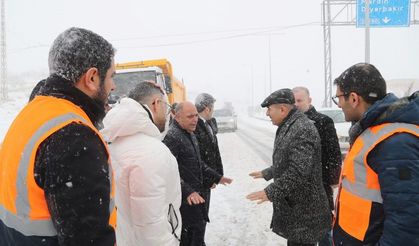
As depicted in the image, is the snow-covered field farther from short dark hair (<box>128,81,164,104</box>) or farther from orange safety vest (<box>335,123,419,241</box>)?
orange safety vest (<box>335,123,419,241</box>)

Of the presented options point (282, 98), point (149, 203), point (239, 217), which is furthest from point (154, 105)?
point (239, 217)

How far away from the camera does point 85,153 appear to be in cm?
131

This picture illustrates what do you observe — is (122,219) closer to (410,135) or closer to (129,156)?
(129,156)

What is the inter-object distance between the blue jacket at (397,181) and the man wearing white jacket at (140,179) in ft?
3.93

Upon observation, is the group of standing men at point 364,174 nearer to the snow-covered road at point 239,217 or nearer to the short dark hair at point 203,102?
the snow-covered road at point 239,217

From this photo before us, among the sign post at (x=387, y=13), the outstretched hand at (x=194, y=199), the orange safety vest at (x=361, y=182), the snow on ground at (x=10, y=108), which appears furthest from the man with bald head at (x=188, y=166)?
the snow on ground at (x=10, y=108)

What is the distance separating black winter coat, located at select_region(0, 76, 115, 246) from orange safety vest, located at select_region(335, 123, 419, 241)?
135 centimetres

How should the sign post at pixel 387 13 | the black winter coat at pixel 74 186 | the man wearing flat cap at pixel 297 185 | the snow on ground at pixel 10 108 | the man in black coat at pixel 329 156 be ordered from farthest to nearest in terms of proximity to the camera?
the snow on ground at pixel 10 108
the sign post at pixel 387 13
the man in black coat at pixel 329 156
the man wearing flat cap at pixel 297 185
the black winter coat at pixel 74 186

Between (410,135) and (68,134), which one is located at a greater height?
(68,134)

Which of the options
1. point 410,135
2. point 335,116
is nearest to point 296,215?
point 410,135

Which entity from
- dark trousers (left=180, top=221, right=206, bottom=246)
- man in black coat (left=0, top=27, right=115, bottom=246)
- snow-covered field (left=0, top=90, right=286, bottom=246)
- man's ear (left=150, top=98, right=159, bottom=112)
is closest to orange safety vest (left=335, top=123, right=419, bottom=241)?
man in black coat (left=0, top=27, right=115, bottom=246)

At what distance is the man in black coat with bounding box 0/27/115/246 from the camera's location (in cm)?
128

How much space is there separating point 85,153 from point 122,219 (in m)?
1.10

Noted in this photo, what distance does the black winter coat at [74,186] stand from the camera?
4.17 ft
